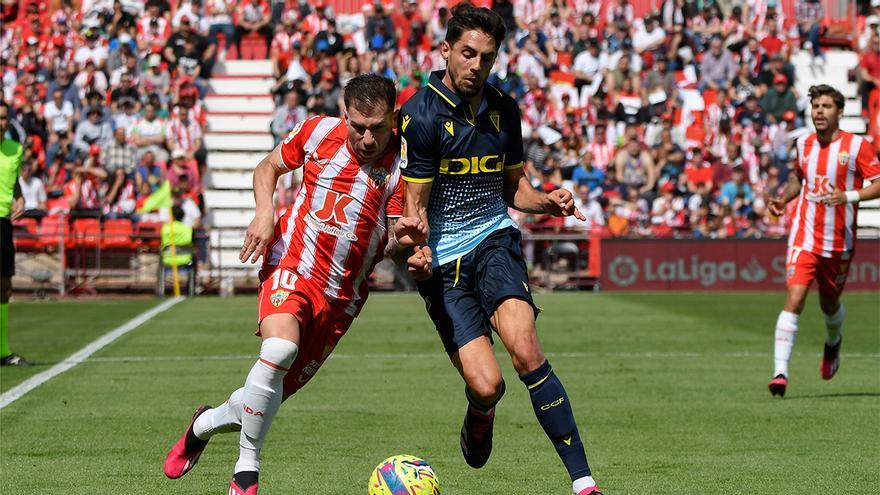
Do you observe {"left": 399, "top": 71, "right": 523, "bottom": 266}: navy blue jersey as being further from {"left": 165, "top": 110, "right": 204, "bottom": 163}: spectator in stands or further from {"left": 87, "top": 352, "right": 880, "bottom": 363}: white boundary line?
{"left": 165, "top": 110, "right": 204, "bottom": 163}: spectator in stands

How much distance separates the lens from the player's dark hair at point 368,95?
673 centimetres

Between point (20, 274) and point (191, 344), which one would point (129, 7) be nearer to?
point (20, 274)

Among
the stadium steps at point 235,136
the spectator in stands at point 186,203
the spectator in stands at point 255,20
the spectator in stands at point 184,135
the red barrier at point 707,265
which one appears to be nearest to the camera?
the red barrier at point 707,265

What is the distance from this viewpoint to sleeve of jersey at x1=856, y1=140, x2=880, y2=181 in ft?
38.7

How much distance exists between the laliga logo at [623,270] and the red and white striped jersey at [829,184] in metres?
14.2

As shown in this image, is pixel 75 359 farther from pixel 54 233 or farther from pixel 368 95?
pixel 54 233

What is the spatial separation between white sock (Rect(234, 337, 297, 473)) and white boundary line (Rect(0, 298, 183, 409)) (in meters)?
4.59

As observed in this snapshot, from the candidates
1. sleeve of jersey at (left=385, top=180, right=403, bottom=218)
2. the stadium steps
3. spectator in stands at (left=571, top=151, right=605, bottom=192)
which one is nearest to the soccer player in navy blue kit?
sleeve of jersey at (left=385, top=180, right=403, bottom=218)

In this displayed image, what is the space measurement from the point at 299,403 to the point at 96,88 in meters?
21.0

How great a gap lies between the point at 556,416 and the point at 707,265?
20.2 m

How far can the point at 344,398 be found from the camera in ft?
37.4

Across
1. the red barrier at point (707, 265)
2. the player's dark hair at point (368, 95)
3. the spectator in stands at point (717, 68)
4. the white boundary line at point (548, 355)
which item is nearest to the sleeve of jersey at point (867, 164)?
the white boundary line at point (548, 355)

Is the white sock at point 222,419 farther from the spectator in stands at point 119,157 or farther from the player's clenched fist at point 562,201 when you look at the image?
the spectator in stands at point 119,157

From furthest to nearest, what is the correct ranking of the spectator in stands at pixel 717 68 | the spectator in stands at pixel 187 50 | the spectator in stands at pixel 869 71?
the spectator in stands at pixel 869 71
the spectator in stands at pixel 717 68
the spectator in stands at pixel 187 50
